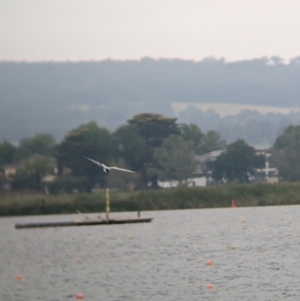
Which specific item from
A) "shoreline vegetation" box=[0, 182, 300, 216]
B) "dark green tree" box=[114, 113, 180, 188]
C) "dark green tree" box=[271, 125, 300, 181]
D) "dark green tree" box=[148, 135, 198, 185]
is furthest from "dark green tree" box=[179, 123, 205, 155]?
"shoreline vegetation" box=[0, 182, 300, 216]

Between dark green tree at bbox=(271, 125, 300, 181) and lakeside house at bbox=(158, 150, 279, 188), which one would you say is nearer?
dark green tree at bbox=(271, 125, 300, 181)

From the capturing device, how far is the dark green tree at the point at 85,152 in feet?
313

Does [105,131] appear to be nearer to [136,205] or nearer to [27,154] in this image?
[27,154]

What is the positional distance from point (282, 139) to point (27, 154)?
47.9 m

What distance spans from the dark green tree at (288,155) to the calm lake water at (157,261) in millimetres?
55395

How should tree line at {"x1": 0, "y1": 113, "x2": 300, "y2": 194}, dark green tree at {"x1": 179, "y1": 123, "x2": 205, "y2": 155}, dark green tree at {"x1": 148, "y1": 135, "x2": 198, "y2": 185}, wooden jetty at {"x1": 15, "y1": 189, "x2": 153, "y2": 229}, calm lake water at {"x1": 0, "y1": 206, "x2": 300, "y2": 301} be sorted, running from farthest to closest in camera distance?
1. dark green tree at {"x1": 179, "y1": 123, "x2": 205, "y2": 155}
2. dark green tree at {"x1": 148, "y1": 135, "x2": 198, "y2": 185}
3. tree line at {"x1": 0, "y1": 113, "x2": 300, "y2": 194}
4. wooden jetty at {"x1": 15, "y1": 189, "x2": 153, "y2": 229}
5. calm lake water at {"x1": 0, "y1": 206, "x2": 300, "y2": 301}

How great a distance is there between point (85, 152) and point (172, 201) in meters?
22.9

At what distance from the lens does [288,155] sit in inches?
4715

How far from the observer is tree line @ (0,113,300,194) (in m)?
88.2

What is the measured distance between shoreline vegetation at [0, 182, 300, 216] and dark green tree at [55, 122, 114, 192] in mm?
19520

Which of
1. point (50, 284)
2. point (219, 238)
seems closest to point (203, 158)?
point (219, 238)

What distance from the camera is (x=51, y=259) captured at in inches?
1551

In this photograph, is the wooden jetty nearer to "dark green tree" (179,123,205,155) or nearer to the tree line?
the tree line

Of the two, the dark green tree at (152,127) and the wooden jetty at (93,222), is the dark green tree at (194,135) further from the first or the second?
the wooden jetty at (93,222)
